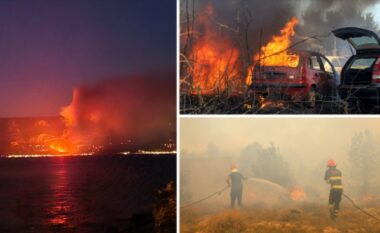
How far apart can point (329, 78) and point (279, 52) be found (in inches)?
18.1

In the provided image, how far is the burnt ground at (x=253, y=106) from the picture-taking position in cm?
389

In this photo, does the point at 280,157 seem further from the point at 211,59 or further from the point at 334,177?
the point at 211,59

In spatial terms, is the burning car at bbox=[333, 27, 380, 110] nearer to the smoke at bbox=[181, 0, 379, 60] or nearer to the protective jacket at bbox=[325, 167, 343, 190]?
the smoke at bbox=[181, 0, 379, 60]

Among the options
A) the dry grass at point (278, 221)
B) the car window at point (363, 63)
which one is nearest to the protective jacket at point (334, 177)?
the dry grass at point (278, 221)

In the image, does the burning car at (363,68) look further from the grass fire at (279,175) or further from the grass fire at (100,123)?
the grass fire at (100,123)

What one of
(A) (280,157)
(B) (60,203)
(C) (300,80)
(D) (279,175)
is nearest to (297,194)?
(D) (279,175)

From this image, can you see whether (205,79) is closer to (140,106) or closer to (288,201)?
(140,106)

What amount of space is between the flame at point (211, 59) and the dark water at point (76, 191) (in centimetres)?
64

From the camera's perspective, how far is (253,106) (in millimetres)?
3951

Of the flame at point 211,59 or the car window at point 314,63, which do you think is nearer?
the flame at point 211,59

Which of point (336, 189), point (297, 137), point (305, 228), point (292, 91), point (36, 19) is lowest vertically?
point (305, 228)

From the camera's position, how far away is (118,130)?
3.94m

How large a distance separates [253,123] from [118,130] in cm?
104

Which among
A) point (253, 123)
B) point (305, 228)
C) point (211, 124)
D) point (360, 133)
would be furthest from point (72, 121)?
point (360, 133)
